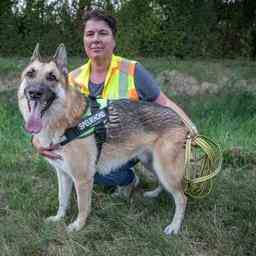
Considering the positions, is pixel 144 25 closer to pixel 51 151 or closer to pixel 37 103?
pixel 51 151

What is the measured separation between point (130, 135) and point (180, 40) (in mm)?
8377

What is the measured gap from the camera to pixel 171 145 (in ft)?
12.9

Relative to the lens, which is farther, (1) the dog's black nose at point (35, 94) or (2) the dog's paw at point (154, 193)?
(2) the dog's paw at point (154, 193)

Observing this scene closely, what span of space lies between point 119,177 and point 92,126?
88 cm

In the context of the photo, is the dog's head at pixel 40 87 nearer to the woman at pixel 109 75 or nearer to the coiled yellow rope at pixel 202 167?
the woman at pixel 109 75

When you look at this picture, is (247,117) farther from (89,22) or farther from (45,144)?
(45,144)

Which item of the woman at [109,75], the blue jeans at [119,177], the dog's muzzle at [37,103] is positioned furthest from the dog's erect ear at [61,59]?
the blue jeans at [119,177]

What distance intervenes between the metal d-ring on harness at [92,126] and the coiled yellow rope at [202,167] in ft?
2.45

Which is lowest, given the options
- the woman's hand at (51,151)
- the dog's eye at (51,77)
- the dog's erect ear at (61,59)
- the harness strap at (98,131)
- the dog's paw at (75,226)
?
the dog's paw at (75,226)

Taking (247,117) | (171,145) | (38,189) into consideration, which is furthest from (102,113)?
(247,117)

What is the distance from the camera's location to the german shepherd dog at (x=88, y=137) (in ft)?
11.9

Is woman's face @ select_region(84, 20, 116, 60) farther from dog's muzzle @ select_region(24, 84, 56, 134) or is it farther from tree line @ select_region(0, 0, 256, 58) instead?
tree line @ select_region(0, 0, 256, 58)

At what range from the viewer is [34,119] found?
3549mm

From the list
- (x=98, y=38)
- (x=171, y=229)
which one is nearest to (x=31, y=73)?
(x=98, y=38)
